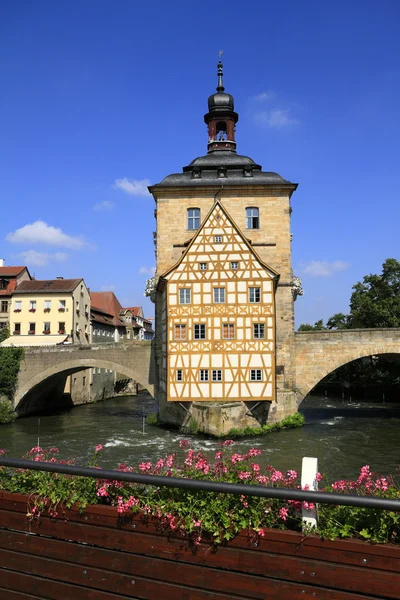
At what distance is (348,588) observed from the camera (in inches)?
108

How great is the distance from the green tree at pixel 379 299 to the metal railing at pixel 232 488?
134 feet

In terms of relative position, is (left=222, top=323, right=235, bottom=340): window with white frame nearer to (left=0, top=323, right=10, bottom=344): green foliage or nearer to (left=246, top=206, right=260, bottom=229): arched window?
(left=246, top=206, right=260, bottom=229): arched window

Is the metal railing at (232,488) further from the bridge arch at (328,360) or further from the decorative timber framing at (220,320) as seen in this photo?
the bridge arch at (328,360)

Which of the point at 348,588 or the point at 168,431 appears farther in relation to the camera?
the point at 168,431

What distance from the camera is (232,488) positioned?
2.70 metres

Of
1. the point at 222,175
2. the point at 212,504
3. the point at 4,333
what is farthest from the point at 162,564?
the point at 4,333

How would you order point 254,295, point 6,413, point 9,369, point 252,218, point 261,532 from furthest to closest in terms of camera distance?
point 9,369 → point 6,413 → point 252,218 → point 254,295 → point 261,532

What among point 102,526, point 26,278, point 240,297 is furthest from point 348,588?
point 26,278

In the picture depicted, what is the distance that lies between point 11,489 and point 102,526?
0.89m

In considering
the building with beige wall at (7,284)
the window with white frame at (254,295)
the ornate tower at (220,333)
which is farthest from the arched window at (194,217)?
the building with beige wall at (7,284)

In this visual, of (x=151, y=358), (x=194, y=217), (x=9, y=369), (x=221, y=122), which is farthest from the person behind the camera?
(x=221, y=122)

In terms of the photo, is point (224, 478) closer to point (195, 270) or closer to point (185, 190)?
point (195, 270)

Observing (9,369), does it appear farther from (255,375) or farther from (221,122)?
(221,122)

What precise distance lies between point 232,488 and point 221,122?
1364 inches
